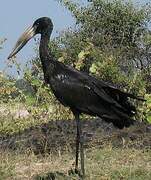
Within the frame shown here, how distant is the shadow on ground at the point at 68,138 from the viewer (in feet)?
31.9

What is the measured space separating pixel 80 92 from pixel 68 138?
2.64m

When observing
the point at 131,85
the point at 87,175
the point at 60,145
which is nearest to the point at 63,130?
the point at 60,145

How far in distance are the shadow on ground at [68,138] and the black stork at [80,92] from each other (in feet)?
6.61

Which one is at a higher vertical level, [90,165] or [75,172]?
[90,165]

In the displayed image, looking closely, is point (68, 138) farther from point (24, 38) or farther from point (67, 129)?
point (24, 38)

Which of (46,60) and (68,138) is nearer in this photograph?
(46,60)

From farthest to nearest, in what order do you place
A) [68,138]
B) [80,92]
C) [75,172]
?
[68,138], [75,172], [80,92]

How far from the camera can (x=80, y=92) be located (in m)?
7.49

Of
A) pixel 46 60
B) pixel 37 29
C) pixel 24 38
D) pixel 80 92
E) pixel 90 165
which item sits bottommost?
pixel 90 165

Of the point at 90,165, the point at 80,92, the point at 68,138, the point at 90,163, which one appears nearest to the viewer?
the point at 80,92

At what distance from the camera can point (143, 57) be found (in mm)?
19062

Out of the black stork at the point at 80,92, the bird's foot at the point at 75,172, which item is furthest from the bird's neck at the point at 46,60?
the bird's foot at the point at 75,172

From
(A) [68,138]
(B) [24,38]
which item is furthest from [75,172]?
(A) [68,138]

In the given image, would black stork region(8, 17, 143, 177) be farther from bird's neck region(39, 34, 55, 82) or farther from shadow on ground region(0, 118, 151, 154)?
shadow on ground region(0, 118, 151, 154)
